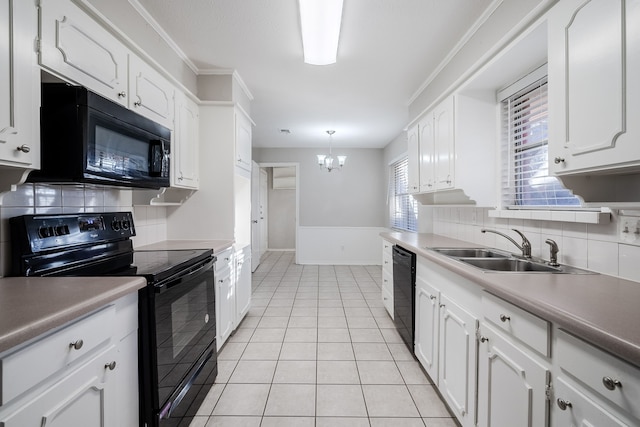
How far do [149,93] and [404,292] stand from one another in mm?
2401

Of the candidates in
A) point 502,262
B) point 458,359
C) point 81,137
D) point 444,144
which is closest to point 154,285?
point 81,137

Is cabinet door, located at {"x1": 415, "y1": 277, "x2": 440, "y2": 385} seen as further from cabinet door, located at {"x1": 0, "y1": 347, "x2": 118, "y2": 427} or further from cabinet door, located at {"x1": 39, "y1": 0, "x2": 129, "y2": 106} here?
cabinet door, located at {"x1": 39, "y1": 0, "x2": 129, "y2": 106}

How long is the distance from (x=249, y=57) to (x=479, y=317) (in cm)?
250

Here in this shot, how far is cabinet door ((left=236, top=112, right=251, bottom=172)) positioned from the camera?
107 inches

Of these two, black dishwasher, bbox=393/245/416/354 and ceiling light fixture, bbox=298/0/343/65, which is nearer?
ceiling light fixture, bbox=298/0/343/65

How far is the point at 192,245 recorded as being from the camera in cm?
228

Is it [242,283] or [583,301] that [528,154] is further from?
[242,283]

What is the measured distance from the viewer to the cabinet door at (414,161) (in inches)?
116

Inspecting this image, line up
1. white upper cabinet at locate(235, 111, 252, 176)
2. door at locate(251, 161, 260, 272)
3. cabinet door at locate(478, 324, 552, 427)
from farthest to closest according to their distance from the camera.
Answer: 1. door at locate(251, 161, 260, 272)
2. white upper cabinet at locate(235, 111, 252, 176)
3. cabinet door at locate(478, 324, 552, 427)

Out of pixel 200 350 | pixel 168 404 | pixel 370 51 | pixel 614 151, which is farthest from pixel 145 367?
pixel 370 51

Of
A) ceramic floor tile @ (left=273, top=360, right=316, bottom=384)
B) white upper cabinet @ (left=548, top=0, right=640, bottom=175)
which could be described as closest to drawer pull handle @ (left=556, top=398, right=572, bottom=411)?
white upper cabinet @ (left=548, top=0, right=640, bottom=175)

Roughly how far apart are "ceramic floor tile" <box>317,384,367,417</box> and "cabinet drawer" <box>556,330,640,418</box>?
120 centimetres

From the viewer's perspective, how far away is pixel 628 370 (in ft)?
2.20

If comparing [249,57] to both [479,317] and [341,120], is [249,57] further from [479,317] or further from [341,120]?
[479,317]
